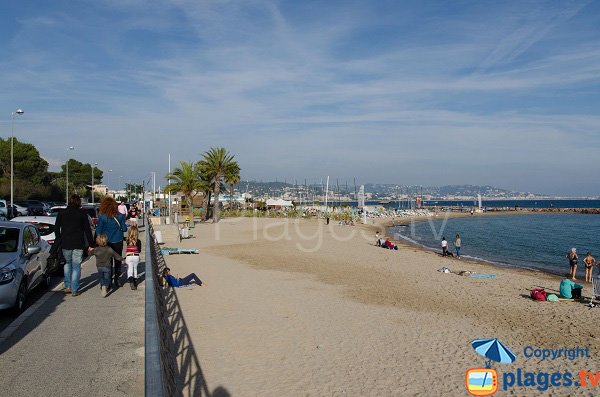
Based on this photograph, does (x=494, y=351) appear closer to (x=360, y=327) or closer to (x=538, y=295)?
(x=360, y=327)

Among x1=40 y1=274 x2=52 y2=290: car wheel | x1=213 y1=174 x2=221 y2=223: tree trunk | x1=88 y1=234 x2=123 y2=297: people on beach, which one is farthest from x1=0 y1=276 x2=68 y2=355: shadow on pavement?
x1=213 y1=174 x2=221 y2=223: tree trunk

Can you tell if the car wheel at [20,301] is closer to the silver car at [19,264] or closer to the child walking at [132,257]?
the silver car at [19,264]

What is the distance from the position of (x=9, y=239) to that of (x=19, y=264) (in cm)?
119

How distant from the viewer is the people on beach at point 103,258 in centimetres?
1025

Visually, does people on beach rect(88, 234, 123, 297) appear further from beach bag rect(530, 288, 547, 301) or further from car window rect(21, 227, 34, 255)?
beach bag rect(530, 288, 547, 301)

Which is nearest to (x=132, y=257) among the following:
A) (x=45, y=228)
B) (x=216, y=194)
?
(x=45, y=228)

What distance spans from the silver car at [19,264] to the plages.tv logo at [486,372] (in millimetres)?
7278

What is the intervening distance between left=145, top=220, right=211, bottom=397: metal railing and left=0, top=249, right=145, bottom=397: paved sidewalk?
0.50 meters

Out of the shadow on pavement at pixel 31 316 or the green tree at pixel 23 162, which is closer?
the shadow on pavement at pixel 31 316

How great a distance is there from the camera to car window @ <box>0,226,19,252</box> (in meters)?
9.40

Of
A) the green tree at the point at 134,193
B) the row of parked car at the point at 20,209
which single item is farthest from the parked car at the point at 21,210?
the green tree at the point at 134,193

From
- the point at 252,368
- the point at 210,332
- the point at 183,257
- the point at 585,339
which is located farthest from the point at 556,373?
the point at 183,257

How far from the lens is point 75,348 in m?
6.93

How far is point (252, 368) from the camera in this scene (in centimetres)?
814
